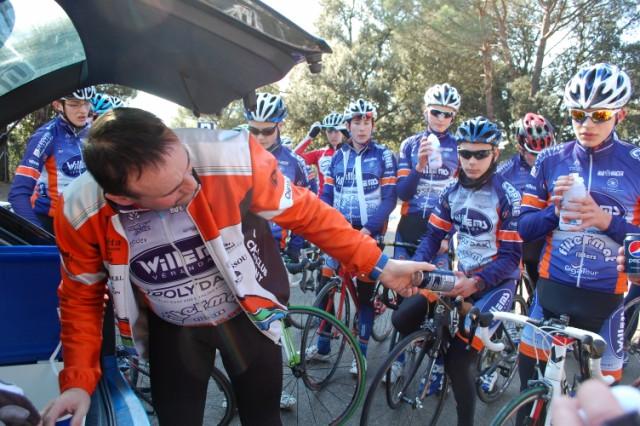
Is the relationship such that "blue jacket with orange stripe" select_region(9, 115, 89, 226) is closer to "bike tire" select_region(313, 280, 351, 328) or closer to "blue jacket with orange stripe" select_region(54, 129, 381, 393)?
"bike tire" select_region(313, 280, 351, 328)

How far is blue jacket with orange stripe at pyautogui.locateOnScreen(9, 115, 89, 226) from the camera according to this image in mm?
4152

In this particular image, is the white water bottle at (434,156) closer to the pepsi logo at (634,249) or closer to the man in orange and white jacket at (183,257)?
the pepsi logo at (634,249)

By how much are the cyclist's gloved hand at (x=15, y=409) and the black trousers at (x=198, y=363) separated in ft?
2.38

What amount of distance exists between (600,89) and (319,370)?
2.81 metres

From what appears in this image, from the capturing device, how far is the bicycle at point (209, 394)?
3057 millimetres

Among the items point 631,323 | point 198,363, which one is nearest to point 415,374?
point 198,363

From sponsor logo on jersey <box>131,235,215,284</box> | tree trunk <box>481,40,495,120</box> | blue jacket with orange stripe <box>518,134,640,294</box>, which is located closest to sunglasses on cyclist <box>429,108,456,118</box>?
blue jacket with orange stripe <box>518,134,640,294</box>

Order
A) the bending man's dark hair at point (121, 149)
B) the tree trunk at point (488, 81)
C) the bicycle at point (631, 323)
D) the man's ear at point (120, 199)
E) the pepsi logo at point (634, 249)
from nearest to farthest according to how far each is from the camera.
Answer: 1. the bending man's dark hair at point (121, 149)
2. the man's ear at point (120, 199)
3. the pepsi logo at point (634, 249)
4. the bicycle at point (631, 323)
5. the tree trunk at point (488, 81)

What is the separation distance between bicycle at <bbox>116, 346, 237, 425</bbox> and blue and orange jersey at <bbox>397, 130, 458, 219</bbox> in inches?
94.8

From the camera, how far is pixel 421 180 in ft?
15.5

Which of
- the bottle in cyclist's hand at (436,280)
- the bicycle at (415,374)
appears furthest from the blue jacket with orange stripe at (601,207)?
the bottle in cyclist's hand at (436,280)

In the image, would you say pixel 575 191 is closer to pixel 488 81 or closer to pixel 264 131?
pixel 264 131

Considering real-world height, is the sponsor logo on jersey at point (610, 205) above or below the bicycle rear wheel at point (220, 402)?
above

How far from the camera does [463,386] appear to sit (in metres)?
2.93
